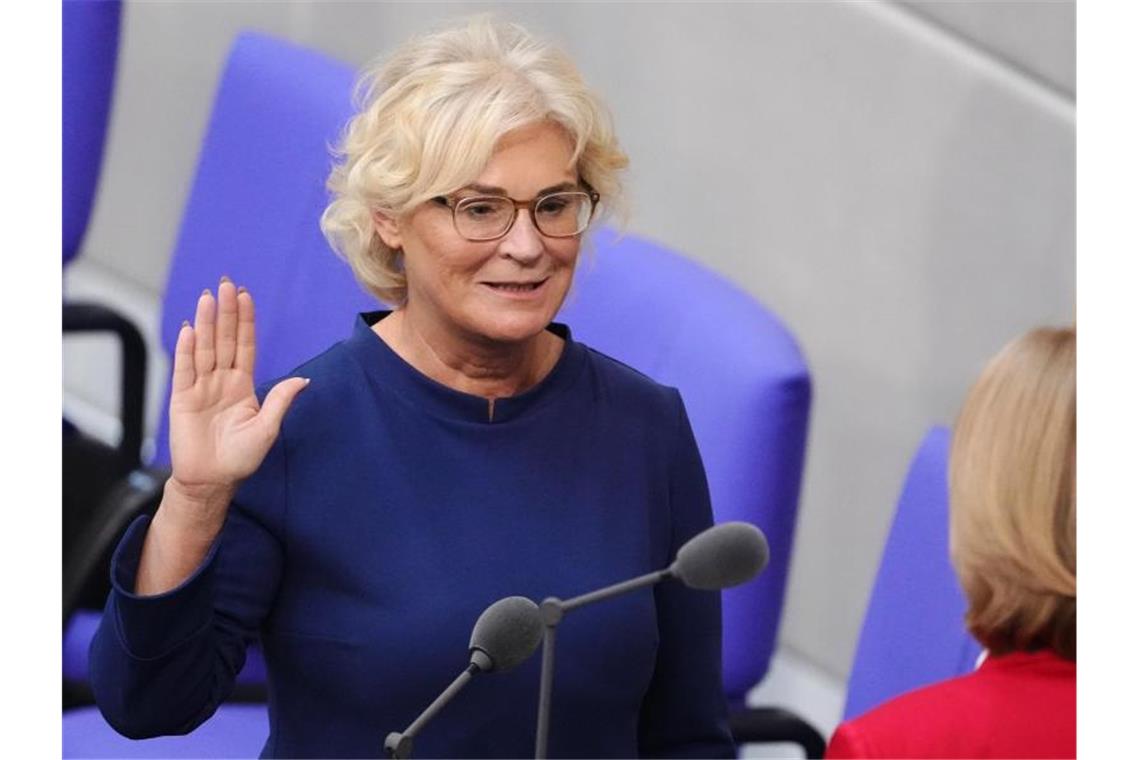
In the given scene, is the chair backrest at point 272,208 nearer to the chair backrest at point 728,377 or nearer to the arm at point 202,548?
the arm at point 202,548

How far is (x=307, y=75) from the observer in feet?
6.52

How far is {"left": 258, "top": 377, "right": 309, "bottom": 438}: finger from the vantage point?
1367 mm

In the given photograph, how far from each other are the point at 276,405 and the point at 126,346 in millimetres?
1057

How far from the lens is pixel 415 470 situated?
1.44 metres

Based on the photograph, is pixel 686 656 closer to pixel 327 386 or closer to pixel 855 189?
pixel 327 386

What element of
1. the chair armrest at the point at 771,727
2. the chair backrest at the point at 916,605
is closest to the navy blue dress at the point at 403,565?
the chair backrest at the point at 916,605

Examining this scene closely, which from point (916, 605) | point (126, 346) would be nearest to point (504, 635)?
point (916, 605)

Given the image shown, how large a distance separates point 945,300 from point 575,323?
613 mm

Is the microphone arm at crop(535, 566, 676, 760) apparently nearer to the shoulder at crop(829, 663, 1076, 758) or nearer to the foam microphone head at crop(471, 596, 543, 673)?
the foam microphone head at crop(471, 596, 543, 673)

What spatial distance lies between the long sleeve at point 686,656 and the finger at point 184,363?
1.12ft

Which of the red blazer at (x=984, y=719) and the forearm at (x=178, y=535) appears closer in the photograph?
the forearm at (x=178, y=535)

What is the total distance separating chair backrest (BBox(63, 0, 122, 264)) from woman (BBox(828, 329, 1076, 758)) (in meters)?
1.04

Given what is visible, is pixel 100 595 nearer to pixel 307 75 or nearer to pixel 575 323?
pixel 307 75

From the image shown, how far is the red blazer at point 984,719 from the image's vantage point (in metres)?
1.61
